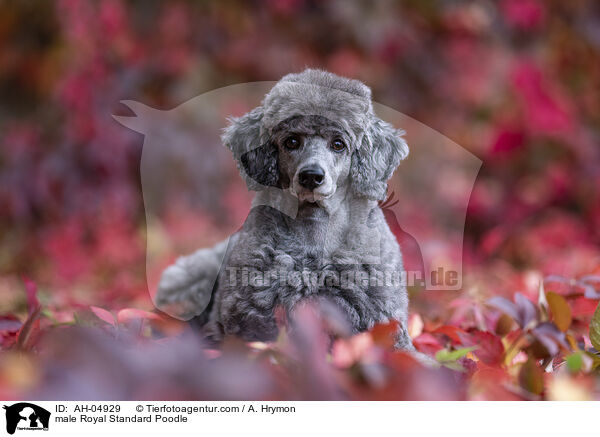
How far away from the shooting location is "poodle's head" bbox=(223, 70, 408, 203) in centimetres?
92

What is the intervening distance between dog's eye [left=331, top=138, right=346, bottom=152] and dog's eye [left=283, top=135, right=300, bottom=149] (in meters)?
0.05

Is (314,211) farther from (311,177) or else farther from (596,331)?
(596,331)

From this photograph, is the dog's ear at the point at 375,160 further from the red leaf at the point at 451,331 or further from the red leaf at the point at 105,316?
the red leaf at the point at 105,316

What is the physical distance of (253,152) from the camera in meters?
0.98

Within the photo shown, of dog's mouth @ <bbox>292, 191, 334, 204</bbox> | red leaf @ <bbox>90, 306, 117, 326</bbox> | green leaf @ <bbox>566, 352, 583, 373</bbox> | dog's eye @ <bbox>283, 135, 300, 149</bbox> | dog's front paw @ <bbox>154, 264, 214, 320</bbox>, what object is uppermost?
dog's eye @ <bbox>283, 135, 300, 149</bbox>

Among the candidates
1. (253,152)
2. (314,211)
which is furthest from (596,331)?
(253,152)

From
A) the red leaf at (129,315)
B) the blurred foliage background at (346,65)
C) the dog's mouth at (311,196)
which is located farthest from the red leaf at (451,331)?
the blurred foliage background at (346,65)

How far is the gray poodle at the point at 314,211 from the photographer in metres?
0.93

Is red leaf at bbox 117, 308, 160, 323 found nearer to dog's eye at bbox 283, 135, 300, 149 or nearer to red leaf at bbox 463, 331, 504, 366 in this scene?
dog's eye at bbox 283, 135, 300, 149

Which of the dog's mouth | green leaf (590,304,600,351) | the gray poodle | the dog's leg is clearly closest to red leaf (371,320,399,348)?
the gray poodle

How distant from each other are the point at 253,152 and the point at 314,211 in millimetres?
131
